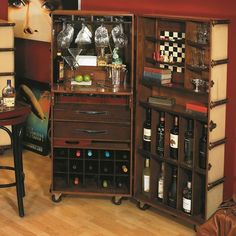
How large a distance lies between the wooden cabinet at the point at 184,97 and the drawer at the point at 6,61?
1803mm

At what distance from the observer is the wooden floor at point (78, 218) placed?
4559 mm

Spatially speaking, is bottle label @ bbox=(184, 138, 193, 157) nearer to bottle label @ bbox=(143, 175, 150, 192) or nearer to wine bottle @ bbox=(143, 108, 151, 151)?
wine bottle @ bbox=(143, 108, 151, 151)

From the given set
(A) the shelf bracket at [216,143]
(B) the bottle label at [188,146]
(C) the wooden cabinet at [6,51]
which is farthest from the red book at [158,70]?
(C) the wooden cabinet at [6,51]

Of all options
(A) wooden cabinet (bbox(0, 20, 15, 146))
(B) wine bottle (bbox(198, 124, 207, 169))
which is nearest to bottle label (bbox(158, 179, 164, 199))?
(B) wine bottle (bbox(198, 124, 207, 169))

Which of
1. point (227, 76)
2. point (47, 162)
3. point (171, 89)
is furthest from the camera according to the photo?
Answer: point (47, 162)

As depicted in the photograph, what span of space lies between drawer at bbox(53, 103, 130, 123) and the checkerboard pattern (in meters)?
0.55

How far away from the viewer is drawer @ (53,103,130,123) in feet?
16.0

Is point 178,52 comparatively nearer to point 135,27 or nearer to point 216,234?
point 135,27

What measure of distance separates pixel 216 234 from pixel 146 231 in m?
0.83

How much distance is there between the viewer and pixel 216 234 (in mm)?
3873

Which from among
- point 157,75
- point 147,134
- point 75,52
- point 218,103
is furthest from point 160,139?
point 75,52

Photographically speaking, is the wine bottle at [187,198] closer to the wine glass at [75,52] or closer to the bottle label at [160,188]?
the bottle label at [160,188]

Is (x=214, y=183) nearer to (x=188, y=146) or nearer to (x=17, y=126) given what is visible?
(x=188, y=146)

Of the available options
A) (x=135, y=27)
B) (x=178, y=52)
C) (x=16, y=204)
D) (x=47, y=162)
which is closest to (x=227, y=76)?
(x=178, y=52)
